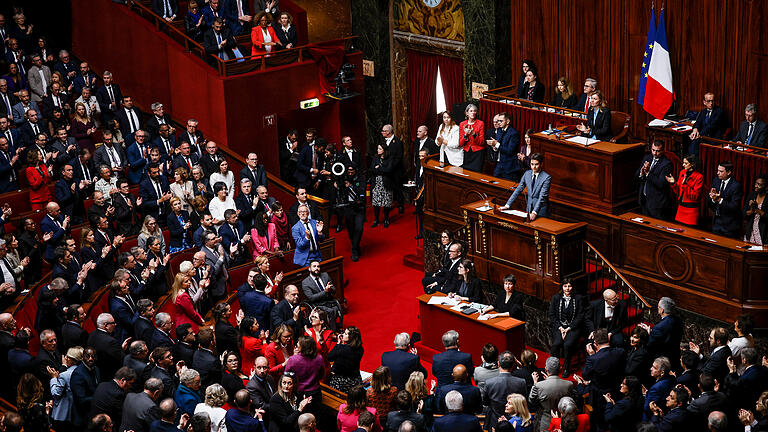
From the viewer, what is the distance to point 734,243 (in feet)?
39.1

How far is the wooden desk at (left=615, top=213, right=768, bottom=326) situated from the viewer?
11.8 m

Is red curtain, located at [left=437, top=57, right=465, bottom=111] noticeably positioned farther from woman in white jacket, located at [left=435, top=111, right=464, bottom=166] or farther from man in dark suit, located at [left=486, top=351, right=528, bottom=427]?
man in dark suit, located at [left=486, top=351, right=528, bottom=427]

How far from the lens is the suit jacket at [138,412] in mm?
9156

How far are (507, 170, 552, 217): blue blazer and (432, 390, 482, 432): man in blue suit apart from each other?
4.47 m

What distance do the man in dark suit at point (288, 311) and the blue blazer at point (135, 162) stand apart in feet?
14.4

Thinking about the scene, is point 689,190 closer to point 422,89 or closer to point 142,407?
point 422,89

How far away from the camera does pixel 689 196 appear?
12680mm

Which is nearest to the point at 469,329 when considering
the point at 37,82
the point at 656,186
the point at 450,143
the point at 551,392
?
the point at 551,392

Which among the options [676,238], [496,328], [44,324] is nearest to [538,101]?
[676,238]

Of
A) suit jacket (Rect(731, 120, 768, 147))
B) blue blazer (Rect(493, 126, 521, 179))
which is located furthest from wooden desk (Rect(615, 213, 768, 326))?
blue blazer (Rect(493, 126, 521, 179))

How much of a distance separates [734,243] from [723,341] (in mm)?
1940

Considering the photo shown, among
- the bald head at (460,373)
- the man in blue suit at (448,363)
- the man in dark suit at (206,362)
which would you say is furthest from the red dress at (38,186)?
the bald head at (460,373)

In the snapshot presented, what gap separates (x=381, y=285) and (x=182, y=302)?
401 cm

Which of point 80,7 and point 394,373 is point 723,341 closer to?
point 394,373
